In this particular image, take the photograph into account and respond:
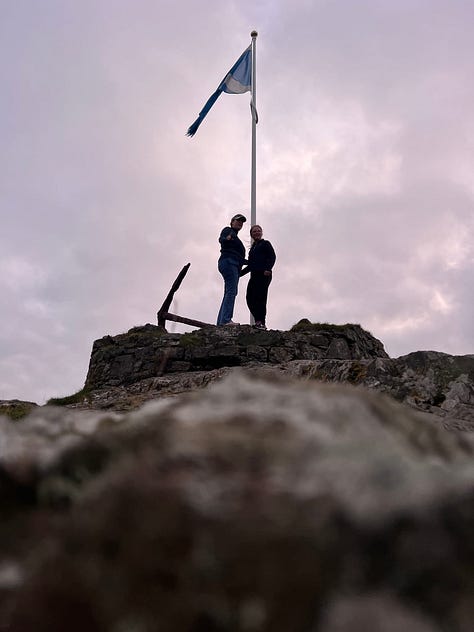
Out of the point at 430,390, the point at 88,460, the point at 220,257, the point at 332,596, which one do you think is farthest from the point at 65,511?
the point at 220,257

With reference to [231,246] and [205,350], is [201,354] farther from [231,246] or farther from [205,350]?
[231,246]

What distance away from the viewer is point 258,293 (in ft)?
32.5

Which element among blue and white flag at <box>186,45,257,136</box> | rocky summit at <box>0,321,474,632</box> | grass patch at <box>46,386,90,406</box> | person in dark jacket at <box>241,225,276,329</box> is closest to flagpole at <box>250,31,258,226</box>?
blue and white flag at <box>186,45,257,136</box>

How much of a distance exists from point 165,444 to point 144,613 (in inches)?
13.7

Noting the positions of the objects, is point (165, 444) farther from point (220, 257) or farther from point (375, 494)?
point (220, 257)

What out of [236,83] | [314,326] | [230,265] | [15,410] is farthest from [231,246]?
[236,83]

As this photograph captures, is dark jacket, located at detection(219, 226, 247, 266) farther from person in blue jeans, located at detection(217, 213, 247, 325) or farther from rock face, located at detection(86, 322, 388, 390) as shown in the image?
rock face, located at detection(86, 322, 388, 390)

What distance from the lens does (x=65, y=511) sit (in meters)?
1.17

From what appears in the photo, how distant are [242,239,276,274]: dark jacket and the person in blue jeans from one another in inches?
10.5

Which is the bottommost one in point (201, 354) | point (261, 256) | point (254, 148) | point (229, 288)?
point (201, 354)

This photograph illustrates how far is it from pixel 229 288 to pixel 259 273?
608 millimetres

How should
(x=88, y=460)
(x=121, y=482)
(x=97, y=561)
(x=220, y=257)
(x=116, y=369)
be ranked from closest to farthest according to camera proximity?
1. (x=97, y=561)
2. (x=121, y=482)
3. (x=88, y=460)
4. (x=116, y=369)
5. (x=220, y=257)

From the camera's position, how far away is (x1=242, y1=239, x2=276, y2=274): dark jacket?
9.80 m

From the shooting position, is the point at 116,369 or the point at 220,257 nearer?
the point at 116,369
